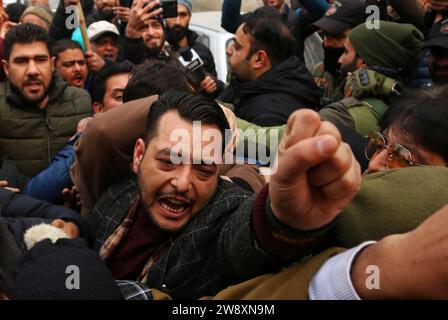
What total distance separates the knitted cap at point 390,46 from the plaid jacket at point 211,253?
150cm

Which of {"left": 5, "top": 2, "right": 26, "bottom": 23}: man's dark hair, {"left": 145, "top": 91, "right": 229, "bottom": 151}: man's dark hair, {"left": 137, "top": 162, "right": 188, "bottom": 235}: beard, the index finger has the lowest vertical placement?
{"left": 5, "top": 2, "right": 26, "bottom": 23}: man's dark hair

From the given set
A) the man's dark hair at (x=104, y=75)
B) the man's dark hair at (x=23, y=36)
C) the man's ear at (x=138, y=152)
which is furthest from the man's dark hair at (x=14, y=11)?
the man's ear at (x=138, y=152)

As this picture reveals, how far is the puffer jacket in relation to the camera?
3182mm

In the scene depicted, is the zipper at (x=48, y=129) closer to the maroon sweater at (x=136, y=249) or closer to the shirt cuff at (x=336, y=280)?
the maroon sweater at (x=136, y=249)

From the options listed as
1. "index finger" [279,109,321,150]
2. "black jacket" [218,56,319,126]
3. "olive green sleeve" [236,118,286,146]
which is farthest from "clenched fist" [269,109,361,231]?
"black jacket" [218,56,319,126]

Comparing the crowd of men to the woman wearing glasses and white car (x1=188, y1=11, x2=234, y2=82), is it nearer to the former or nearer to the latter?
the woman wearing glasses

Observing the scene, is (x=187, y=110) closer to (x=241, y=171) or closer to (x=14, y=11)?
(x=241, y=171)

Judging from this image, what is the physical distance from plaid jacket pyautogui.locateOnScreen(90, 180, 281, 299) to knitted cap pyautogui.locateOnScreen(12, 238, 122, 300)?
31cm

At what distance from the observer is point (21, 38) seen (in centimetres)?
340

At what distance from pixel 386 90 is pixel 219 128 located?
1.18 metres

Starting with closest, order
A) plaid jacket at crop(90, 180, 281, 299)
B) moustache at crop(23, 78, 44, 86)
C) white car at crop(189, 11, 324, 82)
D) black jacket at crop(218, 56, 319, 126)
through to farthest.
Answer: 1. plaid jacket at crop(90, 180, 281, 299)
2. black jacket at crop(218, 56, 319, 126)
3. moustache at crop(23, 78, 44, 86)
4. white car at crop(189, 11, 324, 82)

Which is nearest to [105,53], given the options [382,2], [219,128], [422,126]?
[382,2]

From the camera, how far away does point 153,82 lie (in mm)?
2623

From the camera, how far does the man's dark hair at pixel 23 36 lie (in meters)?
3.40
